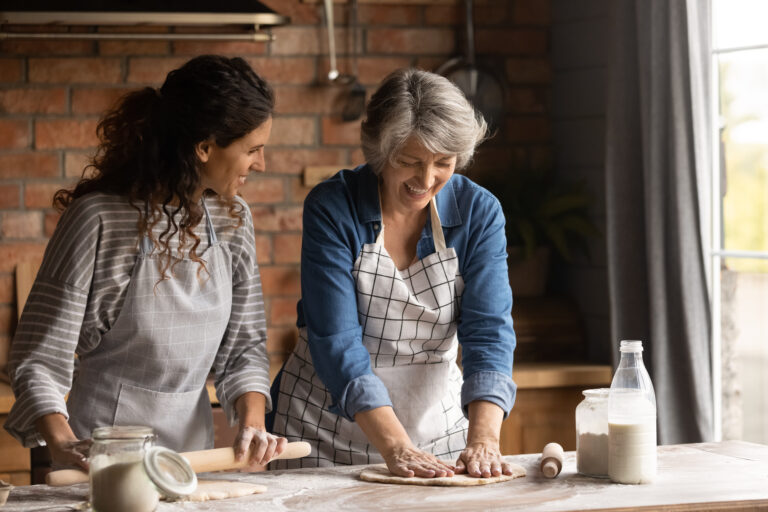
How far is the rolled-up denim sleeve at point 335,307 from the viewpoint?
1677 millimetres

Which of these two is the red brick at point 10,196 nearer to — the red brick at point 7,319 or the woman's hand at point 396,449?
the red brick at point 7,319

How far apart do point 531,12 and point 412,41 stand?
417 mm

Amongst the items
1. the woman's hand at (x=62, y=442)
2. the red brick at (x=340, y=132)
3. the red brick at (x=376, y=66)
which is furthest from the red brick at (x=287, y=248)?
the woman's hand at (x=62, y=442)

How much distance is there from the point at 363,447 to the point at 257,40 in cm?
150

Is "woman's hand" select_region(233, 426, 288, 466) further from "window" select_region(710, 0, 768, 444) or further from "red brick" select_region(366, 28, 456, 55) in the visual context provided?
"red brick" select_region(366, 28, 456, 55)

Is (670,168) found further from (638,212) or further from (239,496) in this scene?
(239,496)

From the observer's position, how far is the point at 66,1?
2.51 meters

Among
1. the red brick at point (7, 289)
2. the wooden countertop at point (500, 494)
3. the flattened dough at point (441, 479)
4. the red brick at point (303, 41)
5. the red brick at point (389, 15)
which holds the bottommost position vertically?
the wooden countertop at point (500, 494)

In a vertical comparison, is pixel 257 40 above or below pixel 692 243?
above

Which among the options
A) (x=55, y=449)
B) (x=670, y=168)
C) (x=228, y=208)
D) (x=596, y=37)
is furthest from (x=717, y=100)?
(x=55, y=449)

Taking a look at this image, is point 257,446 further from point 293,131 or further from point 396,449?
point 293,131

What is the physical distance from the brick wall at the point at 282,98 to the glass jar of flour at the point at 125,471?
1778 millimetres

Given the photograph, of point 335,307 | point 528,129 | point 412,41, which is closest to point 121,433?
point 335,307

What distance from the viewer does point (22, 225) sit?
2910 millimetres
